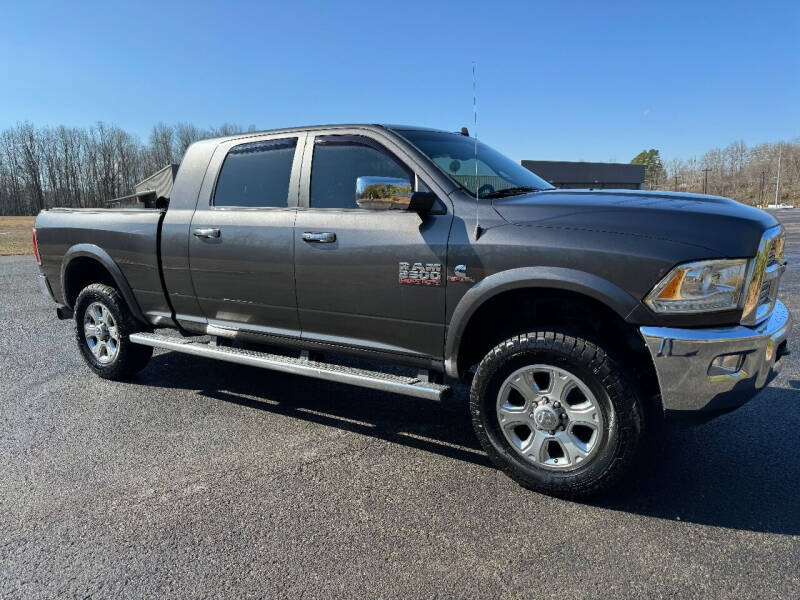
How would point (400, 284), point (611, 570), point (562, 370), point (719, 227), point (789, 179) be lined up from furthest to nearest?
point (789, 179)
point (400, 284)
point (562, 370)
point (719, 227)
point (611, 570)

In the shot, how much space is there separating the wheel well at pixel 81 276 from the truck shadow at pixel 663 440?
1006mm

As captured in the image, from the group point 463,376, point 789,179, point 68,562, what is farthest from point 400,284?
point 789,179

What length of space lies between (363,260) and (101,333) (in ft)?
10.1

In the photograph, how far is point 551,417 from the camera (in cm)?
307

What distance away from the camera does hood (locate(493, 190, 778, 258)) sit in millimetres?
2711

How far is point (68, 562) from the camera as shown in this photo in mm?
2561

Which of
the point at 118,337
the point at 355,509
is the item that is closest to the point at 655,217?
the point at 355,509

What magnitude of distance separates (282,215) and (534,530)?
2.54 metres

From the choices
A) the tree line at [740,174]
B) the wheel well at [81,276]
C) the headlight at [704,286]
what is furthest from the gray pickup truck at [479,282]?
the tree line at [740,174]

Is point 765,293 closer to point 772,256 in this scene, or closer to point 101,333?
point 772,256

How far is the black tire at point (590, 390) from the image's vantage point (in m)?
2.88

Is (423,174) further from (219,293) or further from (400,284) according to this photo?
(219,293)

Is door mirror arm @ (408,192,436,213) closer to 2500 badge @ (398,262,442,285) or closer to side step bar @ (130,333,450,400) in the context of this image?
2500 badge @ (398,262,442,285)

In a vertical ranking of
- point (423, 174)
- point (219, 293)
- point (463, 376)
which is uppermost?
point (423, 174)
